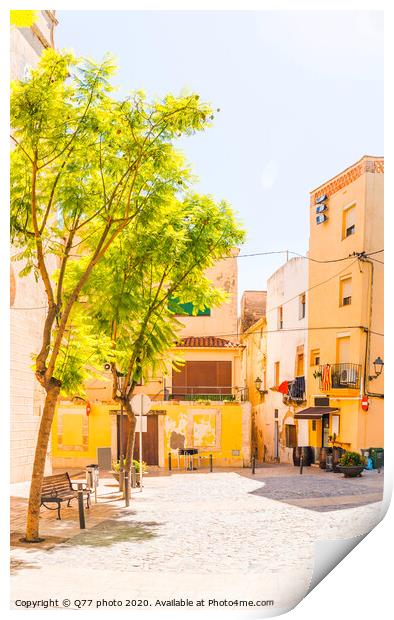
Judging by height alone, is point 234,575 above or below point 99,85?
below

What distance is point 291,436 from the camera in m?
17.5

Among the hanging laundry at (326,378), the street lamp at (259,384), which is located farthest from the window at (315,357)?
the street lamp at (259,384)

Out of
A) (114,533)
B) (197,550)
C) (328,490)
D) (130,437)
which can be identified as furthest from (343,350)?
(130,437)

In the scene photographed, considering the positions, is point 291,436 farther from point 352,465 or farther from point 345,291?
point 345,291

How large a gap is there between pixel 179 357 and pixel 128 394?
1095 millimetres

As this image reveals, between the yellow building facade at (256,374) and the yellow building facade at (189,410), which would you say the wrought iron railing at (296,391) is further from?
the yellow building facade at (189,410)

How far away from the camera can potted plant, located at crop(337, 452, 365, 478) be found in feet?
34.5

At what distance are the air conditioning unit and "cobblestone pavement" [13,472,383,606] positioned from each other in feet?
4.49

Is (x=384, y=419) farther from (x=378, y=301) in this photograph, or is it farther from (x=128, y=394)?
(x=128, y=394)

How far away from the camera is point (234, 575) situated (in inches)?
304

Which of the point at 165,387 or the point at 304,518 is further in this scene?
the point at 165,387

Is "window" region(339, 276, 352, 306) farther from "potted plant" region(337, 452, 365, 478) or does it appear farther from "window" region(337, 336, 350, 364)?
"potted plant" region(337, 452, 365, 478)
